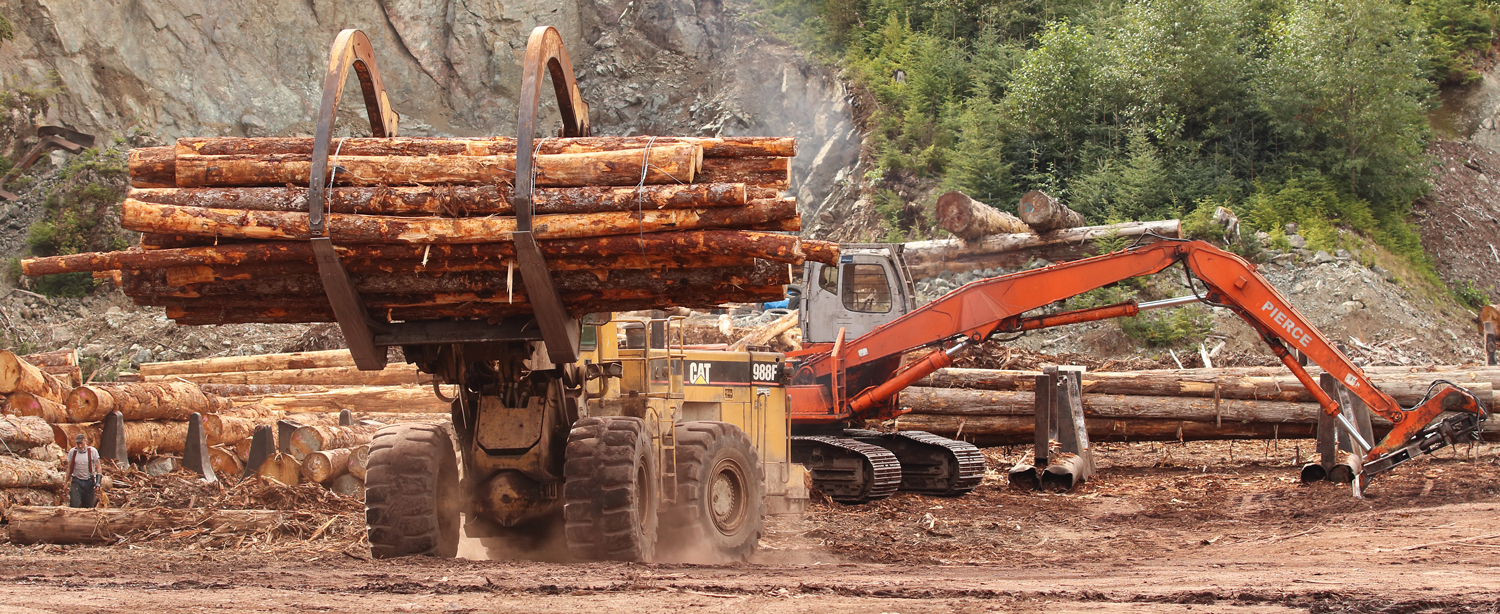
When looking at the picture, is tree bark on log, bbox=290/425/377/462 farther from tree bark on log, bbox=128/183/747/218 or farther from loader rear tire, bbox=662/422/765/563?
tree bark on log, bbox=128/183/747/218

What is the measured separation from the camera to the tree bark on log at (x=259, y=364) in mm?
18859

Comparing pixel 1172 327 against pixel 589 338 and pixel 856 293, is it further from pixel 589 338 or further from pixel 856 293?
pixel 589 338

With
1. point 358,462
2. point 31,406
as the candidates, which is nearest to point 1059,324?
point 358,462

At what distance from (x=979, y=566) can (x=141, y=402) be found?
31.4 feet

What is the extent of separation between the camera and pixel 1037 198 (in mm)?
19375

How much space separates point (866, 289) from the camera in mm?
13281

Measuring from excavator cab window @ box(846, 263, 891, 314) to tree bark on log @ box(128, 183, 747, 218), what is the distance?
7506 mm

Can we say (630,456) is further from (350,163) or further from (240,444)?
(240,444)

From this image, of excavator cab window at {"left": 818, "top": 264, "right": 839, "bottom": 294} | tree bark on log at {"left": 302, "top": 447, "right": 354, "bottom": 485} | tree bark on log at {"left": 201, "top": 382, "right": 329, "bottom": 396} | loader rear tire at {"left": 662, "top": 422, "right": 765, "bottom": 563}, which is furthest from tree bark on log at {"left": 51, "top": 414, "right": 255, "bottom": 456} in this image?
loader rear tire at {"left": 662, "top": 422, "right": 765, "bottom": 563}

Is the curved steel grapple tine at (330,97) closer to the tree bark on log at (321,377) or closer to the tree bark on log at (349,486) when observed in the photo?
the tree bark on log at (349,486)

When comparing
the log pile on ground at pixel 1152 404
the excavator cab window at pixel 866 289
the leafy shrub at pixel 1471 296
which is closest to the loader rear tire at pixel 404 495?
the excavator cab window at pixel 866 289

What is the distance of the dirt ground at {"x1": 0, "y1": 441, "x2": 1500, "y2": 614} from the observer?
15.4 feet

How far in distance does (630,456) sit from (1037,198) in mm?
14050

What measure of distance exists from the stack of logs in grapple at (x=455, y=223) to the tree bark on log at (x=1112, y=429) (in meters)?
9.04
